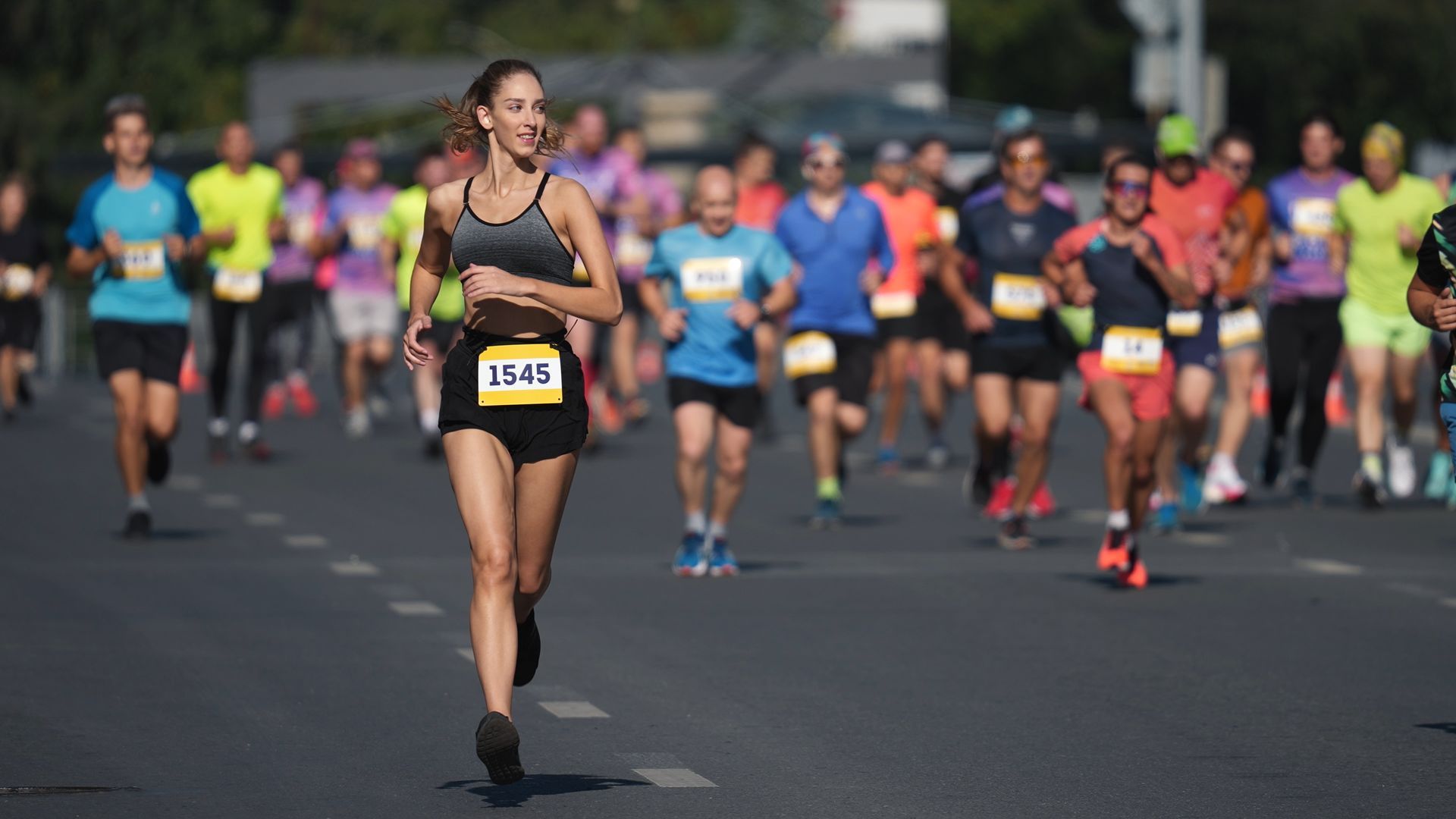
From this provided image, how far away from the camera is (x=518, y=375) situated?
7.73 meters

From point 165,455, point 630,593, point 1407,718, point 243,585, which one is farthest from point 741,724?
point 165,455

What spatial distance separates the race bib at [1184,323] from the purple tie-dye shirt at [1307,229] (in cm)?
197

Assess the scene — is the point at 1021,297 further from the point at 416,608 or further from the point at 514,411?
the point at 514,411

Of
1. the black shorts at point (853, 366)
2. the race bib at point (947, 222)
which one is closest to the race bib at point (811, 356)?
the black shorts at point (853, 366)

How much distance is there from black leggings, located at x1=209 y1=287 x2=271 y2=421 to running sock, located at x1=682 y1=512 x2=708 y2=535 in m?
6.37

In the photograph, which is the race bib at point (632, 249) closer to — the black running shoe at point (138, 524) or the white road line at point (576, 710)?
the black running shoe at point (138, 524)

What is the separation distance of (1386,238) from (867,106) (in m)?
27.0

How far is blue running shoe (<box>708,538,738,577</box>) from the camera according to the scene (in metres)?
→ 12.7

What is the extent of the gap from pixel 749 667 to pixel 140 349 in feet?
16.6

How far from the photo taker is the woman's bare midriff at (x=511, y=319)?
7.77 metres

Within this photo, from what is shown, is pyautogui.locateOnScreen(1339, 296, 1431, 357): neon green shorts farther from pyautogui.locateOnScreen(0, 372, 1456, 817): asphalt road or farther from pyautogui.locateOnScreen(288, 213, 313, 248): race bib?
pyautogui.locateOnScreen(288, 213, 313, 248): race bib

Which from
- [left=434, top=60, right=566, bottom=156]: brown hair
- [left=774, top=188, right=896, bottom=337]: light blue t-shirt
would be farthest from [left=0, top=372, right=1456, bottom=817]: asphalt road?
[left=434, top=60, right=566, bottom=156]: brown hair

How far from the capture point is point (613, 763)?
7.97 m

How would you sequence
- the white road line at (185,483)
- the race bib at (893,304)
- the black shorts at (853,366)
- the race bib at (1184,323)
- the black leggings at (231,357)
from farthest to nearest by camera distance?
the black leggings at (231,357) → the race bib at (893,304) → the white road line at (185,483) → the black shorts at (853,366) → the race bib at (1184,323)
